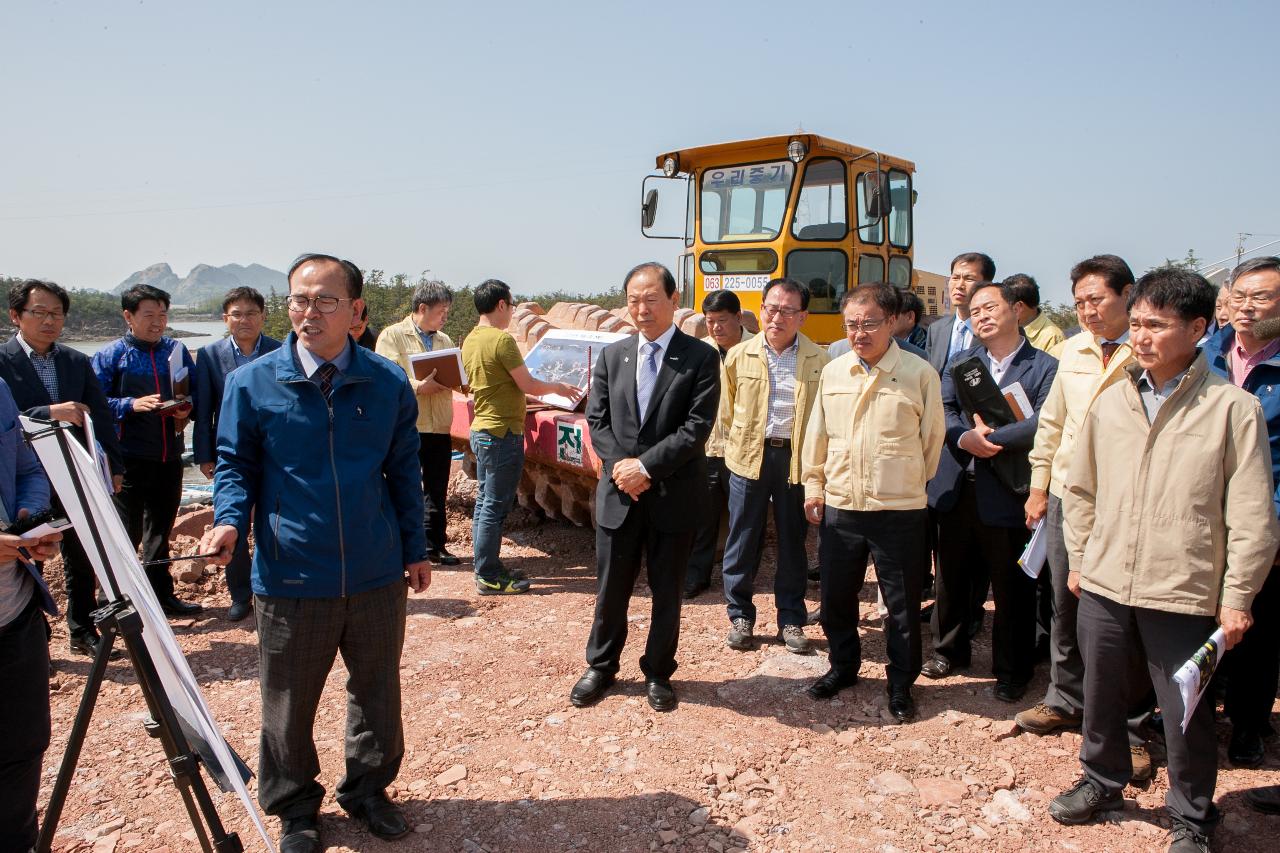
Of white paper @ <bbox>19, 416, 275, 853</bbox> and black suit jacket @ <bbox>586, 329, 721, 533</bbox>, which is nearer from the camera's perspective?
white paper @ <bbox>19, 416, 275, 853</bbox>

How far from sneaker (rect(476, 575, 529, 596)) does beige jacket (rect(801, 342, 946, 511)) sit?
2.29m

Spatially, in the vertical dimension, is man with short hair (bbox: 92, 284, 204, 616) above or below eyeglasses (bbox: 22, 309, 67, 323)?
below

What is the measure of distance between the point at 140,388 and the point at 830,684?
13.3ft

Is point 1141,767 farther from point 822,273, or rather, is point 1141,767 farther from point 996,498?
point 822,273

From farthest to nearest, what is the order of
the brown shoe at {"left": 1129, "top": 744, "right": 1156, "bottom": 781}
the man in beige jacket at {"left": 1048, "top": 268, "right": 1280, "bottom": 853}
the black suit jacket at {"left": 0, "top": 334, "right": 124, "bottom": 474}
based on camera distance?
1. the black suit jacket at {"left": 0, "top": 334, "right": 124, "bottom": 474}
2. the brown shoe at {"left": 1129, "top": 744, "right": 1156, "bottom": 781}
3. the man in beige jacket at {"left": 1048, "top": 268, "right": 1280, "bottom": 853}

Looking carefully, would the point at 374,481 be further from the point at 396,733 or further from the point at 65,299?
the point at 65,299

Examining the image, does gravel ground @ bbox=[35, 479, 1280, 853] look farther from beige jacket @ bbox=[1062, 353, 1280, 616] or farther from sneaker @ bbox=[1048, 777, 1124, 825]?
beige jacket @ bbox=[1062, 353, 1280, 616]

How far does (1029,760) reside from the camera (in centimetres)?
326

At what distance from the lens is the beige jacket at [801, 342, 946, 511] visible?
355cm

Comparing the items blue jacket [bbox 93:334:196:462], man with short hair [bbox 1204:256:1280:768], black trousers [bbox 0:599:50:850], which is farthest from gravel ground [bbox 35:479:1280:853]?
blue jacket [bbox 93:334:196:462]

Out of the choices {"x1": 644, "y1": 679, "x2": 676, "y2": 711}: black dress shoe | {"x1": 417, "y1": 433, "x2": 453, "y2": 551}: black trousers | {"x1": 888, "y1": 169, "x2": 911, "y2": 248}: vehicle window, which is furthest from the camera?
{"x1": 888, "y1": 169, "x2": 911, "y2": 248}: vehicle window

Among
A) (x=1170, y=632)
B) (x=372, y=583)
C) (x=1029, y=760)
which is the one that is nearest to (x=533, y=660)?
(x=372, y=583)

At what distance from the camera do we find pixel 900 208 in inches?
297

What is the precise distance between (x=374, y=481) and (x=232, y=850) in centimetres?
108
